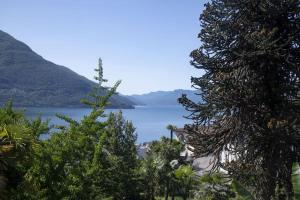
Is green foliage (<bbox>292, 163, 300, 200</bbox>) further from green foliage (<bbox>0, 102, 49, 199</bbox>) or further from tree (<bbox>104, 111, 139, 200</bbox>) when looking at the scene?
tree (<bbox>104, 111, 139, 200</bbox>)

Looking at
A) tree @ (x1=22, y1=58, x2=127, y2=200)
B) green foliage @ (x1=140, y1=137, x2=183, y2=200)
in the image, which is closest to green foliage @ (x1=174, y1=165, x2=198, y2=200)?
green foliage @ (x1=140, y1=137, x2=183, y2=200)

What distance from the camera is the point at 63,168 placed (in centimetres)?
999

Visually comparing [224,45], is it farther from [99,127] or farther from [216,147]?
[99,127]

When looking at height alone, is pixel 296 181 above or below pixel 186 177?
above

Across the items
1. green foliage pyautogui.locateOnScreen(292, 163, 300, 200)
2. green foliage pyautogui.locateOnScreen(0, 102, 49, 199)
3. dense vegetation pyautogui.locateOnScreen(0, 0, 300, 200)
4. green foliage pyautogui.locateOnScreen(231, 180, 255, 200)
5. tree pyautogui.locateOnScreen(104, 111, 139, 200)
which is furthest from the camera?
tree pyautogui.locateOnScreen(104, 111, 139, 200)

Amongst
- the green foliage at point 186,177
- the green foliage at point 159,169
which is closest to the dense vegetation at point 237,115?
the green foliage at point 186,177

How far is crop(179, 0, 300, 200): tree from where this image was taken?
36.9 ft

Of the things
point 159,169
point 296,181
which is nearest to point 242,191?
point 296,181

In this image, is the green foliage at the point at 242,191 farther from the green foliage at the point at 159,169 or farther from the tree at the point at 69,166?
the green foliage at the point at 159,169

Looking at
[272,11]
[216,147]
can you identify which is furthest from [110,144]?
[272,11]

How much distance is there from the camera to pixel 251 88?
11.8m

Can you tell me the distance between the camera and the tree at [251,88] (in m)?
11.2

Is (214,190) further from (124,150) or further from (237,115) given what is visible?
(237,115)

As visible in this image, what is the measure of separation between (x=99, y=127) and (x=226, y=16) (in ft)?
17.2
